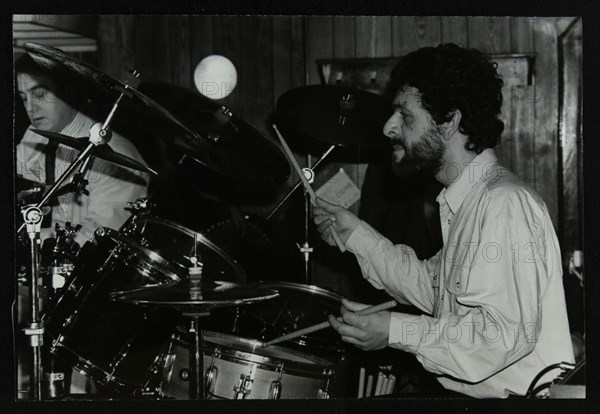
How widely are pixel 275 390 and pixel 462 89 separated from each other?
918mm

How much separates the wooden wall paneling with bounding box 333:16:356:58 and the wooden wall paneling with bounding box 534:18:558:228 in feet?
2.03

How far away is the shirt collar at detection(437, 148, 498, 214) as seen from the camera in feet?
5.51

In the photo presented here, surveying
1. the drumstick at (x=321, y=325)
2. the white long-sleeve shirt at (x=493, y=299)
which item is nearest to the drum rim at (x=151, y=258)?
the drumstick at (x=321, y=325)

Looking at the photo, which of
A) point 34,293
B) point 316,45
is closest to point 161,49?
point 316,45

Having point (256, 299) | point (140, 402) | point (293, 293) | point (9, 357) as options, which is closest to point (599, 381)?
point (293, 293)

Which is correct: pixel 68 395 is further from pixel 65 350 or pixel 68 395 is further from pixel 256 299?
pixel 256 299

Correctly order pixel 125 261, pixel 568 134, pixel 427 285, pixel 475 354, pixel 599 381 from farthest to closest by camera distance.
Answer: pixel 568 134
pixel 599 381
pixel 427 285
pixel 125 261
pixel 475 354

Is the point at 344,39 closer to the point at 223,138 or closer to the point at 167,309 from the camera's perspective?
the point at 223,138

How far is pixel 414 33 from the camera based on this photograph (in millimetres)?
2158

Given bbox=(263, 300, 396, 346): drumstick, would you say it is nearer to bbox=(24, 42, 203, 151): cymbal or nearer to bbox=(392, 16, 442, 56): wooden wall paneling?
bbox=(24, 42, 203, 151): cymbal

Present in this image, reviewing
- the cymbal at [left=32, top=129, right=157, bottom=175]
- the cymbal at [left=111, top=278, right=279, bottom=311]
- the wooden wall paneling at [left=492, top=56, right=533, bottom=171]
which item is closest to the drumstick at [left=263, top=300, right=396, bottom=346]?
the cymbal at [left=111, top=278, right=279, bottom=311]

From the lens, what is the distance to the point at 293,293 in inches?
69.5

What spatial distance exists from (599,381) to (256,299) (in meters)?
1.11

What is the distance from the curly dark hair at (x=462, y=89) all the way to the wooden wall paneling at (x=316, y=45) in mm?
575
